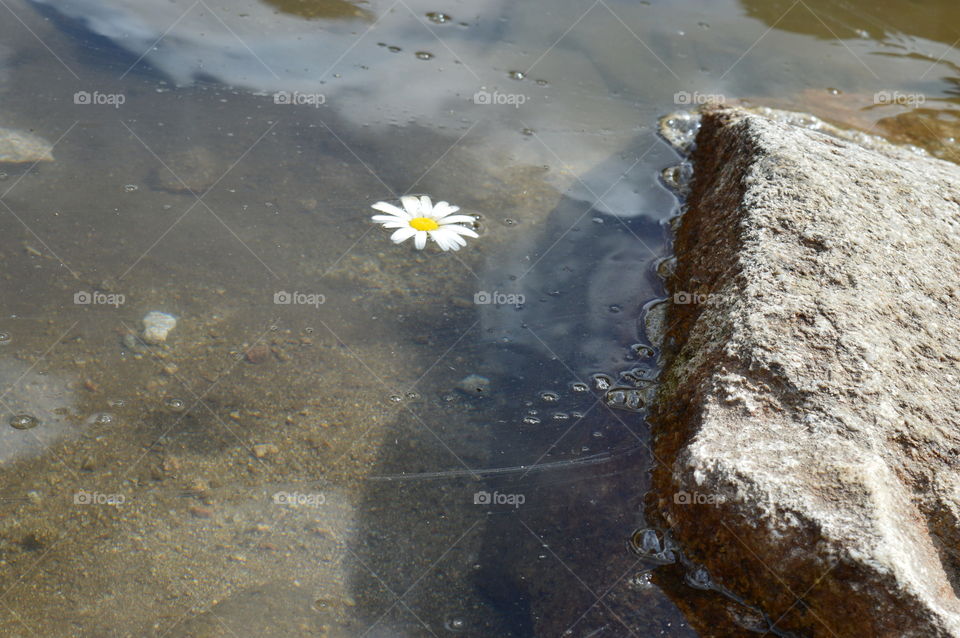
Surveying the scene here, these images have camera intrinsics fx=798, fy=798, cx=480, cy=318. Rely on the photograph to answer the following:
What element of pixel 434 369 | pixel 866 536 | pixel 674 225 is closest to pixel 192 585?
pixel 434 369

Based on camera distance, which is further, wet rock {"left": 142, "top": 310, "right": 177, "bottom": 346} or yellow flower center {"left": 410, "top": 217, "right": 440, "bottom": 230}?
yellow flower center {"left": 410, "top": 217, "right": 440, "bottom": 230}

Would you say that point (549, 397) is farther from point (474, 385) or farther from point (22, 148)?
point (22, 148)

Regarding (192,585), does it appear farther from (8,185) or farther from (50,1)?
(50,1)

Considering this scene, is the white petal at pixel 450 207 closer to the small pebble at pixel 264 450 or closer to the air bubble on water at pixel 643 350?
the air bubble on water at pixel 643 350
